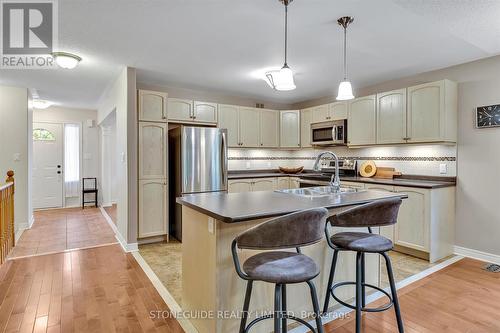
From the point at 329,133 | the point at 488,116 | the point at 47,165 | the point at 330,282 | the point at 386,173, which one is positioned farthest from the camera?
the point at 47,165

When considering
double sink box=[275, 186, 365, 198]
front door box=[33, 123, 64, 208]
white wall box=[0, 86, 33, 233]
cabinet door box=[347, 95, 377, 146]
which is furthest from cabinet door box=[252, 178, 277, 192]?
front door box=[33, 123, 64, 208]

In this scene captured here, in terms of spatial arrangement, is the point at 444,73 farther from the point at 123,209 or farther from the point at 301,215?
the point at 123,209

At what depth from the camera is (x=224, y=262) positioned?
5.72 feet

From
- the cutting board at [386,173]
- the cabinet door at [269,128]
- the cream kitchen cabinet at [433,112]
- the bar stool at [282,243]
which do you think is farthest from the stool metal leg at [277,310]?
the cabinet door at [269,128]

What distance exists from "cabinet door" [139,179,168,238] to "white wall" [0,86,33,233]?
7.56 feet

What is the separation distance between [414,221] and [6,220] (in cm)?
493

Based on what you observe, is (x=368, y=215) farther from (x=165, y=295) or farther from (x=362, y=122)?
(x=362, y=122)

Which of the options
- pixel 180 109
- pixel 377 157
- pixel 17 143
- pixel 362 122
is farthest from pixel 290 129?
pixel 17 143

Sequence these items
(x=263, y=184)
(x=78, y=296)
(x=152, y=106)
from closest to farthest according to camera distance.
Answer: (x=78, y=296) < (x=152, y=106) < (x=263, y=184)

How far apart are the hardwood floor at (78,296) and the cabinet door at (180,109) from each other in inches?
81.3

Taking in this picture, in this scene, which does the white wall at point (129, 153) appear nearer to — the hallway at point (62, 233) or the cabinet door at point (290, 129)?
the hallway at point (62, 233)

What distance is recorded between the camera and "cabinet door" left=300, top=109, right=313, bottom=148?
17.1 feet

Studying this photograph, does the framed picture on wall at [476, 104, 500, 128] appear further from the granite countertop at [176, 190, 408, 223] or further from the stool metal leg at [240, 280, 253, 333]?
the stool metal leg at [240, 280, 253, 333]

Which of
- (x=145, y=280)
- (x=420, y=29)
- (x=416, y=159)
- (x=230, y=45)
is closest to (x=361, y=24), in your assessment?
(x=420, y=29)
